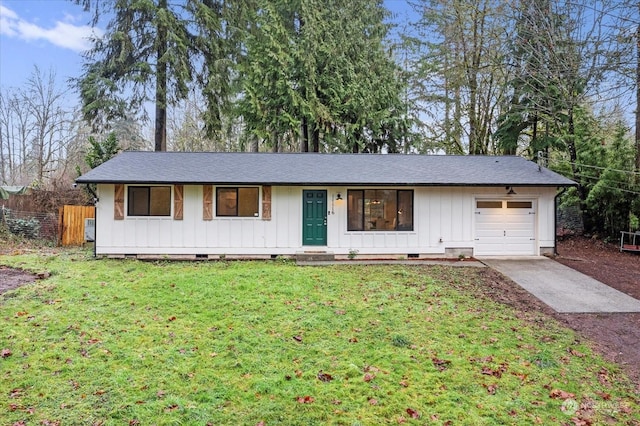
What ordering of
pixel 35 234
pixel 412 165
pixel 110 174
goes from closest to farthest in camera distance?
1. pixel 110 174
2. pixel 412 165
3. pixel 35 234

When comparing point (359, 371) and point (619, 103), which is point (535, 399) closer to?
point (359, 371)

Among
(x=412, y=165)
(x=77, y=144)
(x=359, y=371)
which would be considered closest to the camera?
(x=359, y=371)

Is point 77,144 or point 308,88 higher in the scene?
point 308,88

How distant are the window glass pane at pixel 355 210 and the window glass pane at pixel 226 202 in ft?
10.6

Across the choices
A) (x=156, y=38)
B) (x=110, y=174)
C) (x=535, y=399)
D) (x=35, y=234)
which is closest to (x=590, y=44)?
(x=535, y=399)

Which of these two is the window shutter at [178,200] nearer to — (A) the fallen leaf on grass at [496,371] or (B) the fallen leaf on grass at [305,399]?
(B) the fallen leaf on grass at [305,399]

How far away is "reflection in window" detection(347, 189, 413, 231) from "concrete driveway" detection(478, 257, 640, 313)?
2515 millimetres

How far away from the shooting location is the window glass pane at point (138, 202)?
400 inches

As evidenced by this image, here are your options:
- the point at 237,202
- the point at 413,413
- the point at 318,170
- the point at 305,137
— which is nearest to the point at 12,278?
the point at 237,202

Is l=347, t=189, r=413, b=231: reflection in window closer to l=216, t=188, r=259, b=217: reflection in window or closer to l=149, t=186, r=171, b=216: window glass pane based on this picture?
l=216, t=188, r=259, b=217: reflection in window

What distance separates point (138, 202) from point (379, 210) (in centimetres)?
684

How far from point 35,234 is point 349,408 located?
45.8 ft

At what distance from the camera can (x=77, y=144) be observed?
2317 centimetres

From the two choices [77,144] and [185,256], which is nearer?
[185,256]
